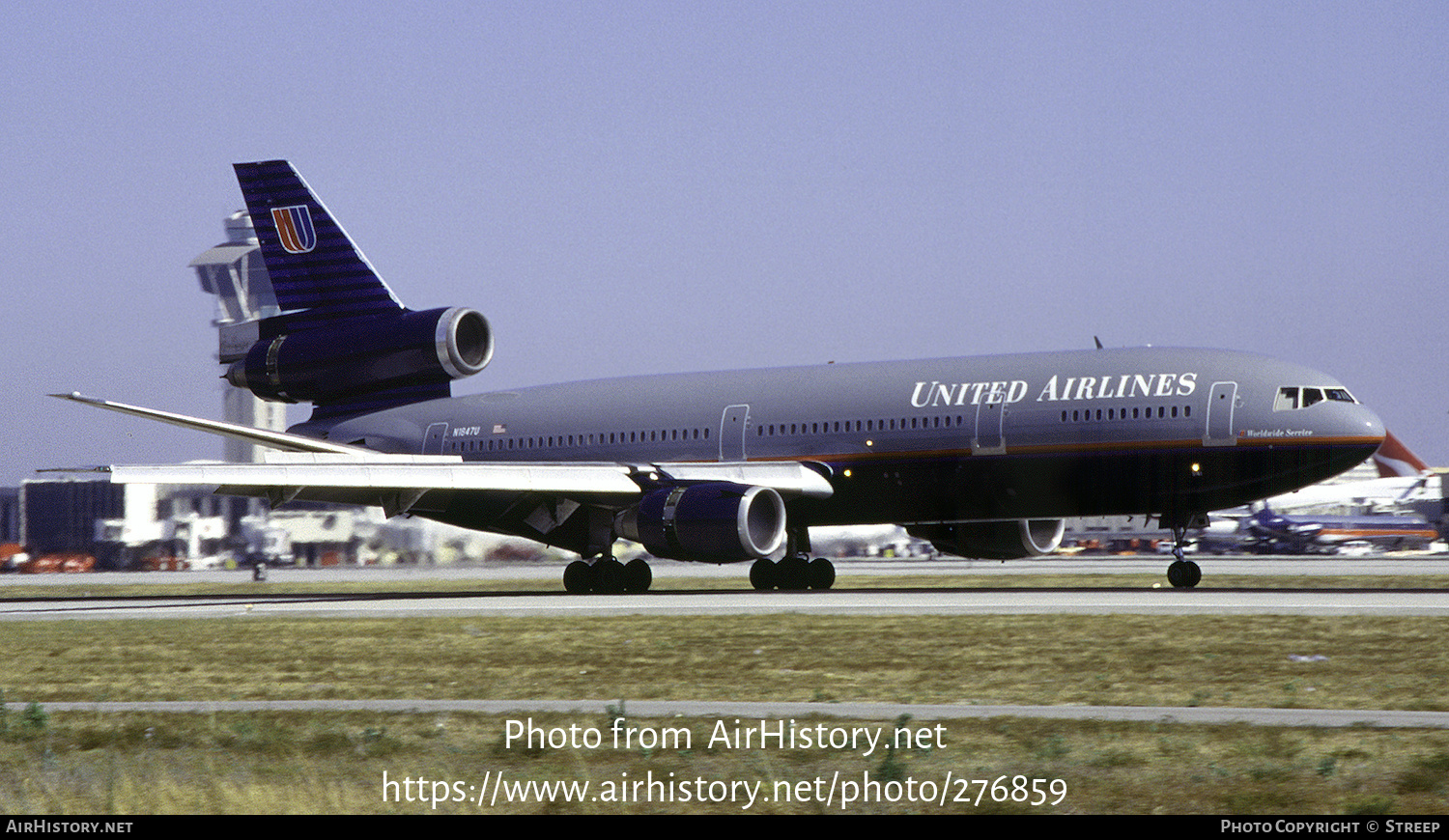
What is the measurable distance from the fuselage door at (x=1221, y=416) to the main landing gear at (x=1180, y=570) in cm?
198

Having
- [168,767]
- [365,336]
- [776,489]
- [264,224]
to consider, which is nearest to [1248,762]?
[168,767]

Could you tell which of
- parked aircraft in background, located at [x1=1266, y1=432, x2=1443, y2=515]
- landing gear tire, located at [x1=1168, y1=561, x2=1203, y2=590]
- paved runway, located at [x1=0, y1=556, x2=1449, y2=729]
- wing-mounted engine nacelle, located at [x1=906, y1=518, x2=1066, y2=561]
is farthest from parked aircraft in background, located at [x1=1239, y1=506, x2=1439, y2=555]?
landing gear tire, located at [x1=1168, y1=561, x2=1203, y2=590]

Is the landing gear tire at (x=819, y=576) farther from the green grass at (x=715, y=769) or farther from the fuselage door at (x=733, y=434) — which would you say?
the green grass at (x=715, y=769)

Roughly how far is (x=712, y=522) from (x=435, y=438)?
1096 centimetres

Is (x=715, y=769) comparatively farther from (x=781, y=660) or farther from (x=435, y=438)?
(x=435, y=438)

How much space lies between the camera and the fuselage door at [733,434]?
35125 mm

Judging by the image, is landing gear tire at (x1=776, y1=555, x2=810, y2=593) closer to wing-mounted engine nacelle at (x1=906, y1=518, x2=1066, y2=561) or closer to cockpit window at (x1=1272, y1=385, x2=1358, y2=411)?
wing-mounted engine nacelle at (x1=906, y1=518, x2=1066, y2=561)

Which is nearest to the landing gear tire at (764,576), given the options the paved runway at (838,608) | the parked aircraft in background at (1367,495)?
the paved runway at (838,608)

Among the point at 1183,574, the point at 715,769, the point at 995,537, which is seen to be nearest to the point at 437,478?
the point at 995,537

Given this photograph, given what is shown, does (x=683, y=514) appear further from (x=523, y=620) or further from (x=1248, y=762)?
(x=1248, y=762)

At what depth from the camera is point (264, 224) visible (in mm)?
39875

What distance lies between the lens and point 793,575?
119 feet

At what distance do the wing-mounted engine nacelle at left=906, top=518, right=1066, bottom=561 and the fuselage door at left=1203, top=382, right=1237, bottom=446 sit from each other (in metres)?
Answer: 5.53

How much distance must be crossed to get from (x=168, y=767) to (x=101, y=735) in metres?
2.33
